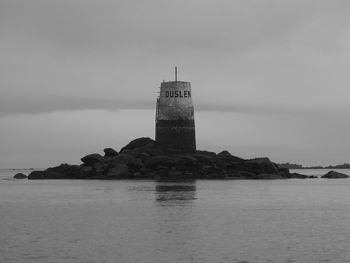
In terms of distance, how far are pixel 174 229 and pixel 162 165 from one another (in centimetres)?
5053

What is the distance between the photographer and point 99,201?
6031 centimetres

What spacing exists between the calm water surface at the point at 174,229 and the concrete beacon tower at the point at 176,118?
29.7m

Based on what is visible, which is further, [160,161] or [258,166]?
[258,166]

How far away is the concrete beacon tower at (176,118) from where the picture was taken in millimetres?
94625

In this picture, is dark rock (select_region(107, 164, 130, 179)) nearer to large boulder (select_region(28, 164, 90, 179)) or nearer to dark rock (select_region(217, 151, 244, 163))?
large boulder (select_region(28, 164, 90, 179))

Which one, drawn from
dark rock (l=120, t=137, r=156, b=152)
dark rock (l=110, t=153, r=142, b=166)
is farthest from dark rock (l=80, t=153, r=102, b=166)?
dark rock (l=110, t=153, r=142, b=166)

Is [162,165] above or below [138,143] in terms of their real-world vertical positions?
below

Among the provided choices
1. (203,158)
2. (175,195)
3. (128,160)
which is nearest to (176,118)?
(203,158)

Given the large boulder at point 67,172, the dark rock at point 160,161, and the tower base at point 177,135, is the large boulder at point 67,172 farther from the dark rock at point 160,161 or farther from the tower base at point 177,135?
the tower base at point 177,135

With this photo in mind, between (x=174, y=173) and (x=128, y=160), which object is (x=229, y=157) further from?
(x=128, y=160)

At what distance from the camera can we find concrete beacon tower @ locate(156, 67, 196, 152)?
9462 centimetres

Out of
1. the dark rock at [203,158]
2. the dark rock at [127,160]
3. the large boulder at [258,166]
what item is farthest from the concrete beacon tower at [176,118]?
the large boulder at [258,166]

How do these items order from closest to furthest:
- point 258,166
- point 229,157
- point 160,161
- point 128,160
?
point 160,161 < point 128,160 < point 258,166 < point 229,157

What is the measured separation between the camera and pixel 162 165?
295 feet
